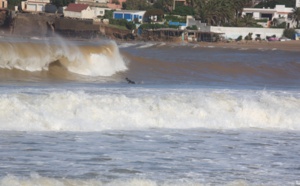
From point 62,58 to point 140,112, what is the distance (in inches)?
582

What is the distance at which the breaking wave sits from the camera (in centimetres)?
3120

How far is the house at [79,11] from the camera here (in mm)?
89375

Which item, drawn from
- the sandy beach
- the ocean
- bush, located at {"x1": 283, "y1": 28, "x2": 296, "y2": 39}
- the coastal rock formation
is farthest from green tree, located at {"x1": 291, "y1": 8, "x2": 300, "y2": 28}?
the ocean

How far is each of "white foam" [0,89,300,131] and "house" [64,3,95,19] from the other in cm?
6834

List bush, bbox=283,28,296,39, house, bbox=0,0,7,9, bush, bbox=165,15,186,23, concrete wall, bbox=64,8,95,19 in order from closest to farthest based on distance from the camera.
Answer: bush, bbox=283,28,296,39 < concrete wall, bbox=64,8,95,19 < house, bbox=0,0,7,9 < bush, bbox=165,15,186,23

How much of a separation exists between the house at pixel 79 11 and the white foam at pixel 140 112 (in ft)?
224

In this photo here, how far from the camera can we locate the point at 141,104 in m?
19.3

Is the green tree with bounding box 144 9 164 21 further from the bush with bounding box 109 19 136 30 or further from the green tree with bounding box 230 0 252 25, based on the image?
the green tree with bounding box 230 0 252 25

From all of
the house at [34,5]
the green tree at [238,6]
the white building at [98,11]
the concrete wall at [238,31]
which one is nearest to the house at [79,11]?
the white building at [98,11]

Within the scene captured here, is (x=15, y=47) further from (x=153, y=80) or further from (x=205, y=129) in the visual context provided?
(x=205, y=129)

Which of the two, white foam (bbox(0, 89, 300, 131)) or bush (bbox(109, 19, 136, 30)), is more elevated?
white foam (bbox(0, 89, 300, 131))

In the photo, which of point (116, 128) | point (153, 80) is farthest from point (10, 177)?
point (153, 80)

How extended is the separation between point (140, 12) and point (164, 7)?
1106 centimetres

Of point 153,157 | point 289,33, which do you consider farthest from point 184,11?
point 153,157
